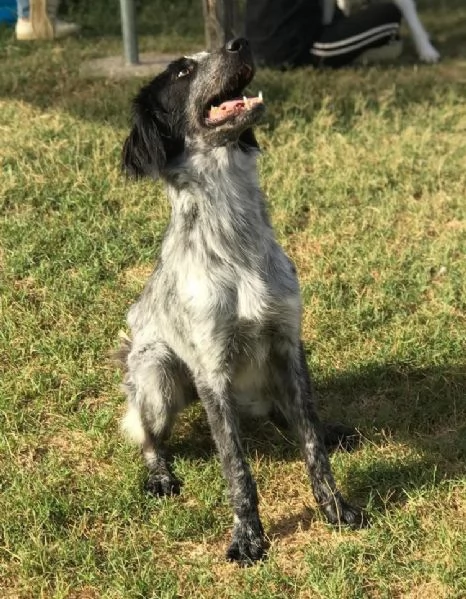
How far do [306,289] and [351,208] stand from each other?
114cm

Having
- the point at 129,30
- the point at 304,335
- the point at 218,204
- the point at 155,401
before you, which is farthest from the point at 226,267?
the point at 129,30

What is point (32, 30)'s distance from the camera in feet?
31.6

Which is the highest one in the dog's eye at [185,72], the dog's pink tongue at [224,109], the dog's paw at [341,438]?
the dog's eye at [185,72]

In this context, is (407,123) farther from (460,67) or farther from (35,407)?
(35,407)

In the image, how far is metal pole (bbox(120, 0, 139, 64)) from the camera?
8.30 m

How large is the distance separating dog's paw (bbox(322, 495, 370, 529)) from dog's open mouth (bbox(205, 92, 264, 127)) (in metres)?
1.60

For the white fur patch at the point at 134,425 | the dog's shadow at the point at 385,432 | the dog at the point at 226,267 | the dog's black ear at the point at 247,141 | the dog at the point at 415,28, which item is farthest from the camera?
the dog at the point at 415,28

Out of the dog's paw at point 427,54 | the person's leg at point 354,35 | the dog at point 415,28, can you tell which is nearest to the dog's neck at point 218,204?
the person's leg at point 354,35

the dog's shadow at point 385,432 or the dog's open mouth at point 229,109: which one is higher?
the dog's open mouth at point 229,109

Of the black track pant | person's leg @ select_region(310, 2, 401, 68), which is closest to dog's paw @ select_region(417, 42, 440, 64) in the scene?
person's leg @ select_region(310, 2, 401, 68)

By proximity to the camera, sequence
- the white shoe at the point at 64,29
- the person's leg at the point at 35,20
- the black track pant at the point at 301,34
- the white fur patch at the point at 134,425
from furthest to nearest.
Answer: the white shoe at the point at 64,29, the person's leg at the point at 35,20, the black track pant at the point at 301,34, the white fur patch at the point at 134,425

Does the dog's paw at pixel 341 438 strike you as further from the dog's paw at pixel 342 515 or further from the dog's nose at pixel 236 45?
the dog's nose at pixel 236 45

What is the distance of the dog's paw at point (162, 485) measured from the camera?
12.4ft

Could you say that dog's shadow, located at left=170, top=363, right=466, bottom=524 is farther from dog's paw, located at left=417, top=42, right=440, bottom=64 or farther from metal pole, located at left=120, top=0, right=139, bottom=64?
dog's paw, located at left=417, top=42, right=440, bottom=64
